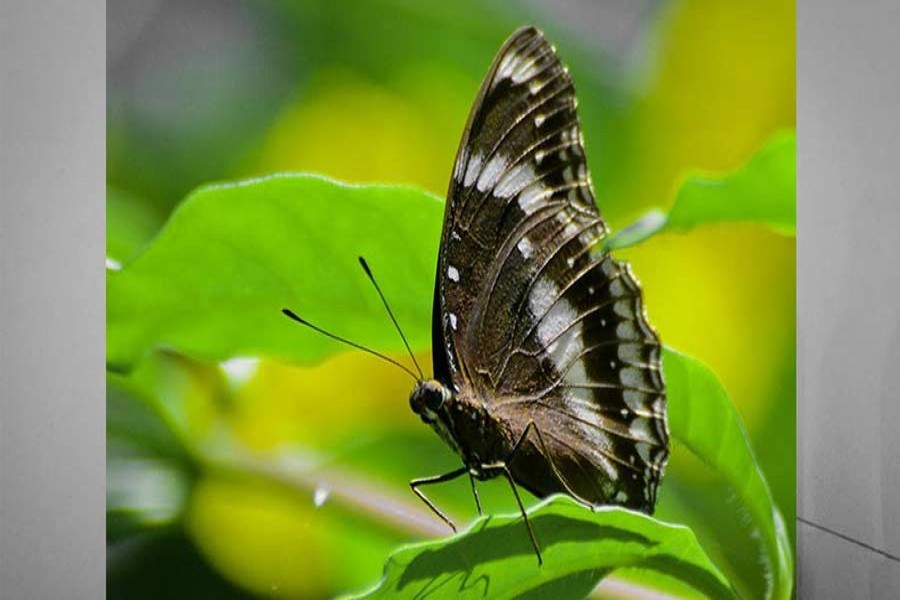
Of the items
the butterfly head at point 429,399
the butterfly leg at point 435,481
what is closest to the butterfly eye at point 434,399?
the butterfly head at point 429,399

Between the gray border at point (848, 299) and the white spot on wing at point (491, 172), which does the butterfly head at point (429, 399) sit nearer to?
the white spot on wing at point (491, 172)

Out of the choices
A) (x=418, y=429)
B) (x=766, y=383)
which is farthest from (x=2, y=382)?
(x=766, y=383)

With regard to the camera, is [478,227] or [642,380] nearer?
[478,227]

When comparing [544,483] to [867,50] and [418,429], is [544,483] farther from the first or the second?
[867,50]

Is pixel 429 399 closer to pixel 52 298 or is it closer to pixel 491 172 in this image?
pixel 491 172

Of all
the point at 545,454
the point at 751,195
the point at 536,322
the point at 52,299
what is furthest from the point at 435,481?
the point at 751,195

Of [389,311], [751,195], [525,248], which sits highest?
[751,195]

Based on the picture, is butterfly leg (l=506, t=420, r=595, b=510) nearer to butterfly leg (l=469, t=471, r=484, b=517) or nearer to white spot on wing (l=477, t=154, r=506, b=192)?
butterfly leg (l=469, t=471, r=484, b=517)
